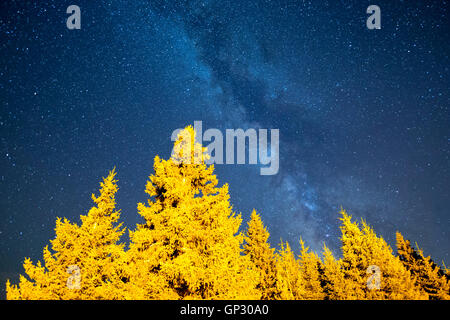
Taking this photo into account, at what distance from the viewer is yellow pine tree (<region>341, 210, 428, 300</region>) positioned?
16531mm

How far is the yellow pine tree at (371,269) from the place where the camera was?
16531 millimetres

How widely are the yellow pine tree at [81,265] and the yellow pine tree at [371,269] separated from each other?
Answer: 738 inches

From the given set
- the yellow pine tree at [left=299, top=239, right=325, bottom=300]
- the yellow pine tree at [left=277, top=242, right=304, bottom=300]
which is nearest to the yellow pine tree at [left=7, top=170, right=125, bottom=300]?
the yellow pine tree at [left=277, top=242, right=304, bottom=300]

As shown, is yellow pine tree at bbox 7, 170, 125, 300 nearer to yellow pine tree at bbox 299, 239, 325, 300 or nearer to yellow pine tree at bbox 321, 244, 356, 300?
yellow pine tree at bbox 321, 244, 356, 300

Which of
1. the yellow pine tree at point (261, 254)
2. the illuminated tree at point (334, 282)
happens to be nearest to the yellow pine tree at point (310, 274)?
the illuminated tree at point (334, 282)

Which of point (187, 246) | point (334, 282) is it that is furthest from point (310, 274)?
point (187, 246)

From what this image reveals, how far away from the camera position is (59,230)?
1238 cm

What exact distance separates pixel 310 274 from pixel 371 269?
16026mm

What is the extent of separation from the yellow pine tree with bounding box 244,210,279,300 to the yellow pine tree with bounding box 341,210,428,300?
694cm

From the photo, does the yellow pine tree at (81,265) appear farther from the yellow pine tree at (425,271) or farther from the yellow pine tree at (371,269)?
the yellow pine tree at (425,271)

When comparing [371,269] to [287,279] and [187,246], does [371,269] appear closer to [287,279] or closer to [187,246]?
[287,279]

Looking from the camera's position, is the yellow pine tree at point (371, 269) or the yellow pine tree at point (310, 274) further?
the yellow pine tree at point (310, 274)

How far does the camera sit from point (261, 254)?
22.7m
